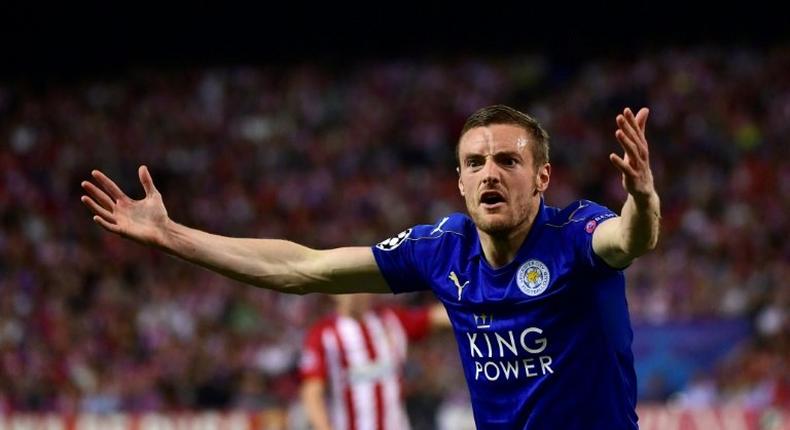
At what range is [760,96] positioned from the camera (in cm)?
1883

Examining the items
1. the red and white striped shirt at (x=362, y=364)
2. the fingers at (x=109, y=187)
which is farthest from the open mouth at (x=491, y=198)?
the red and white striped shirt at (x=362, y=364)

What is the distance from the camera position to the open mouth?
469 cm

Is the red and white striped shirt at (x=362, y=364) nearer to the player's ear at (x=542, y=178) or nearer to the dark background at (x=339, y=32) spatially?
the player's ear at (x=542, y=178)

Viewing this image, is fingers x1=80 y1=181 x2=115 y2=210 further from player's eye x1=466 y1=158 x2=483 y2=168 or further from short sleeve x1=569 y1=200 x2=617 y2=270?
short sleeve x1=569 y1=200 x2=617 y2=270

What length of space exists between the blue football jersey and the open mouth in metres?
0.19

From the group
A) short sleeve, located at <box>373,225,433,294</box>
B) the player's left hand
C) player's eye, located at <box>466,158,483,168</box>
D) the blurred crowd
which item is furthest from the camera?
the blurred crowd

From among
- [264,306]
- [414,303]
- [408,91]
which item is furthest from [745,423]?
[408,91]

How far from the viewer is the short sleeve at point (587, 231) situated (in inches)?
177

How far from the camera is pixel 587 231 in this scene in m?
4.57

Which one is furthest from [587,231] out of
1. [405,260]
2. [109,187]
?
[109,187]

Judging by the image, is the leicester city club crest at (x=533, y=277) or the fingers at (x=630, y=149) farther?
the leicester city club crest at (x=533, y=277)

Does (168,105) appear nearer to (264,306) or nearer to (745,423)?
(264,306)

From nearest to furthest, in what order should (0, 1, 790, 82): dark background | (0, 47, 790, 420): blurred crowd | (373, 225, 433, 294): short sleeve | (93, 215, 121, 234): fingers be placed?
1. (93, 215, 121, 234): fingers
2. (373, 225, 433, 294): short sleeve
3. (0, 47, 790, 420): blurred crowd
4. (0, 1, 790, 82): dark background

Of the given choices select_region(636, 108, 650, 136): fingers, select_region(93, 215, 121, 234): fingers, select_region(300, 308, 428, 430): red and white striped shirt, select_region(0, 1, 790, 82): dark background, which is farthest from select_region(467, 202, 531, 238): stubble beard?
select_region(0, 1, 790, 82): dark background
